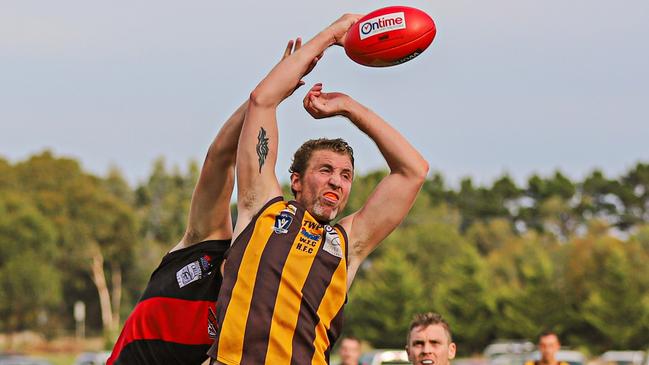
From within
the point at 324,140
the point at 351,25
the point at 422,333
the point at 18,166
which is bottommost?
the point at 422,333

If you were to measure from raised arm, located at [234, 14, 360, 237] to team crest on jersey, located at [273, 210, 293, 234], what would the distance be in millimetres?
129

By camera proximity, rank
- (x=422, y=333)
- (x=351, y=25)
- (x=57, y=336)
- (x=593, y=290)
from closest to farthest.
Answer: (x=351, y=25) < (x=422, y=333) < (x=593, y=290) < (x=57, y=336)

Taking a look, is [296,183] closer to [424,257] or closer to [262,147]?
[262,147]

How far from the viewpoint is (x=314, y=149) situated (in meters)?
6.04

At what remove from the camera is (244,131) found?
597 cm

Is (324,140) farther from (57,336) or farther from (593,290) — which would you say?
(57,336)

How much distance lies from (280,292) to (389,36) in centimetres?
165

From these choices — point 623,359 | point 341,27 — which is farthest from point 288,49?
point 623,359

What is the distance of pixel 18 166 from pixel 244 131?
88.4 metres

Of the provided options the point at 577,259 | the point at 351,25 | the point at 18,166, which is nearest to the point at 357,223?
the point at 351,25

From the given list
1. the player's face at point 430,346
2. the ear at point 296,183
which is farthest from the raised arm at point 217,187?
the player's face at point 430,346

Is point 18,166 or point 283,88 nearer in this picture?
point 283,88

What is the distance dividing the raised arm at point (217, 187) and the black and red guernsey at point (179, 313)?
0.25 feet

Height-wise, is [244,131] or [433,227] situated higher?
[433,227]
